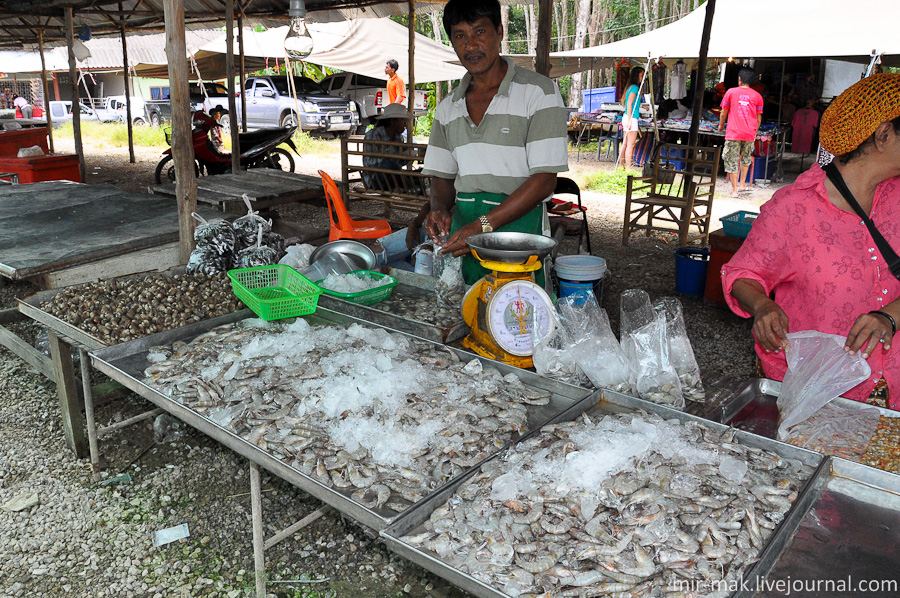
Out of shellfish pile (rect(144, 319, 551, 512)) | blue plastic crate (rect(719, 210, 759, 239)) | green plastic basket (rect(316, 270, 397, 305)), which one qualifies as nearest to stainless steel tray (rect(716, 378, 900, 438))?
shellfish pile (rect(144, 319, 551, 512))

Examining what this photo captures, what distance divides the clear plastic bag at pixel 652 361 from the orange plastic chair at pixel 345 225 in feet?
5.54

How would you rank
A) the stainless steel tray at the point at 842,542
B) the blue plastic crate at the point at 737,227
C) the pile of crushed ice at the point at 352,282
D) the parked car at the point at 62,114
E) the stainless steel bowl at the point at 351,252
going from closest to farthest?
1. the stainless steel tray at the point at 842,542
2. the pile of crushed ice at the point at 352,282
3. the stainless steel bowl at the point at 351,252
4. the blue plastic crate at the point at 737,227
5. the parked car at the point at 62,114

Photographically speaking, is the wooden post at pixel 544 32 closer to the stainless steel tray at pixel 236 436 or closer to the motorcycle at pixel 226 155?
the stainless steel tray at pixel 236 436

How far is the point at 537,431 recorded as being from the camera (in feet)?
5.42

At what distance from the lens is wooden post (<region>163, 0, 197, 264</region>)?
332 cm

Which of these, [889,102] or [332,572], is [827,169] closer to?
[889,102]

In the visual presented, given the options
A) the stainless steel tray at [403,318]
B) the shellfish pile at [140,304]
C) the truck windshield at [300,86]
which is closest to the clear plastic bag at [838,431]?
the stainless steel tray at [403,318]

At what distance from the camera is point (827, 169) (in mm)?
1853

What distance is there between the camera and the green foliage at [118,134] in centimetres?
1691

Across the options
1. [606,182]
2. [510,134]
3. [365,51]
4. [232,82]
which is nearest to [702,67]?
[606,182]

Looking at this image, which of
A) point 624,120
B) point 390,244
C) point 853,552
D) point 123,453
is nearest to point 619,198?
point 624,120

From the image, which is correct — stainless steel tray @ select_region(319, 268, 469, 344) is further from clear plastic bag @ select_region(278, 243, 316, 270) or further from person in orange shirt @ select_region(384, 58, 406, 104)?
person in orange shirt @ select_region(384, 58, 406, 104)

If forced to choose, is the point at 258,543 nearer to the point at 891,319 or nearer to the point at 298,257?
the point at 298,257

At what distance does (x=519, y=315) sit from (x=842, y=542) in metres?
1.05
